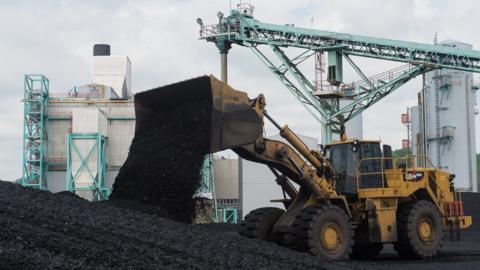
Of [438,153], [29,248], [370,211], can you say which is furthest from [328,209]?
[438,153]

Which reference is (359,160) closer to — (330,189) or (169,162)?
(330,189)

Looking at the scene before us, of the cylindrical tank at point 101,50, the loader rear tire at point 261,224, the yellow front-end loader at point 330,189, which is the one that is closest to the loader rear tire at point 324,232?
the yellow front-end loader at point 330,189

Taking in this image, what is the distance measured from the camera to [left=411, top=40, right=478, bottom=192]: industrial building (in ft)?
148

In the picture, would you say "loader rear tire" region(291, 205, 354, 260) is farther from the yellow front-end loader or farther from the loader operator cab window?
the loader operator cab window

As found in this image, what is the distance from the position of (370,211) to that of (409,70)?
2347 cm

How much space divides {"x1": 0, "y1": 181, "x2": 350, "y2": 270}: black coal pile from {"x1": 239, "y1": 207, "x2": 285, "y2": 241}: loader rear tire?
1.61m

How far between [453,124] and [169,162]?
35.0m

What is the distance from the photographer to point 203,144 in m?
13.0

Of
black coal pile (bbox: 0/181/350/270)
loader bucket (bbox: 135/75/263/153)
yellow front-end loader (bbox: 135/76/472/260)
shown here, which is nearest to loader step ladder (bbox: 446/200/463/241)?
yellow front-end loader (bbox: 135/76/472/260)

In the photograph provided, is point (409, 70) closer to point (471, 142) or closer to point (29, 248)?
point (471, 142)

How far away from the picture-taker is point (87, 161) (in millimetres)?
46125

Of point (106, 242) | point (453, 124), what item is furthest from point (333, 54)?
point (106, 242)

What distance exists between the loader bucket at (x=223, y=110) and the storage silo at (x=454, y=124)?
34.3 meters

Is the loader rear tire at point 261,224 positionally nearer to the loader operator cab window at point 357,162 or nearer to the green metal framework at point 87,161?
the loader operator cab window at point 357,162
